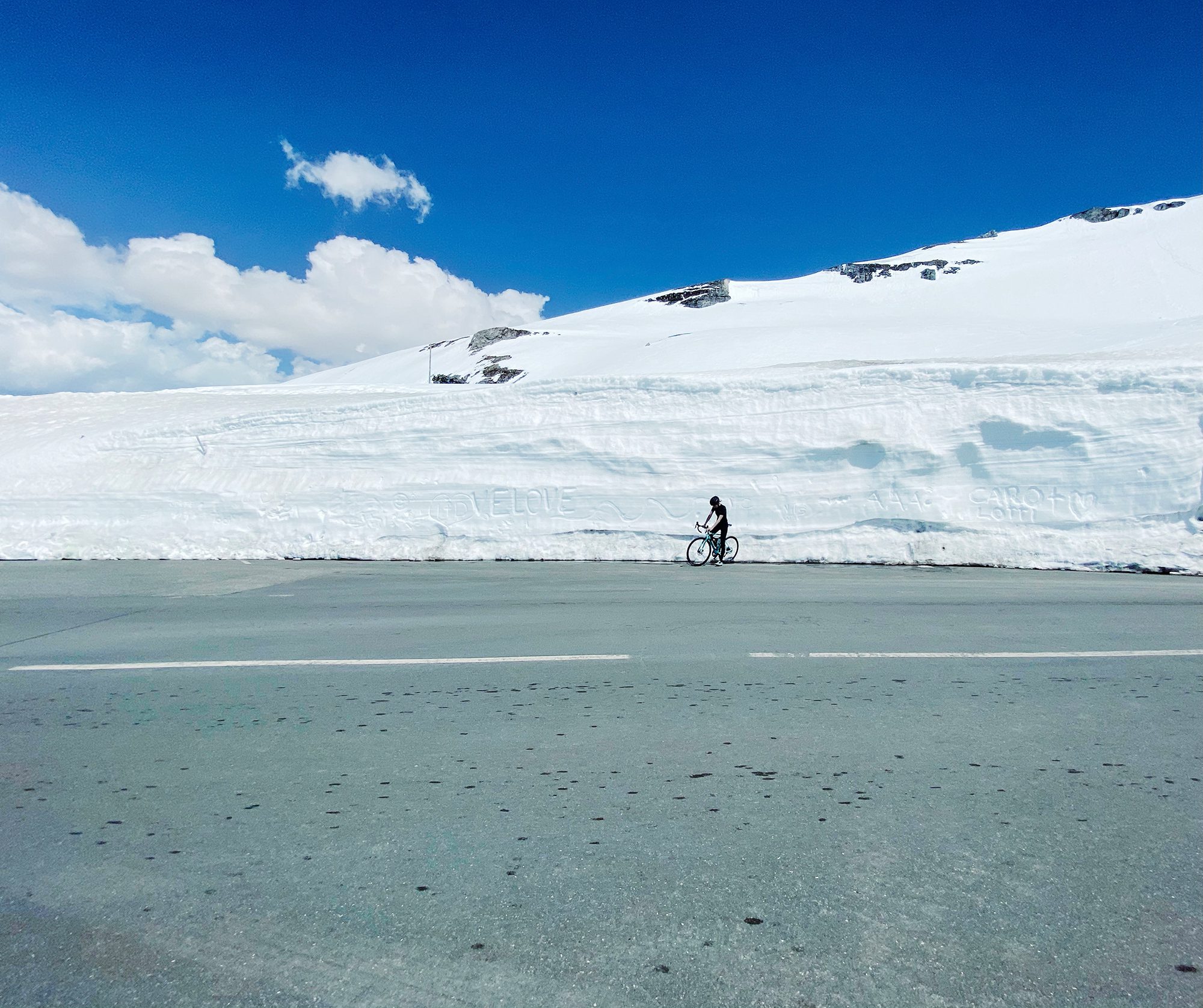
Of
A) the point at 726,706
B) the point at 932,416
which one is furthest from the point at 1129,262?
the point at 726,706

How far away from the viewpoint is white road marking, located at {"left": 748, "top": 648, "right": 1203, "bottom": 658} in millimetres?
6379

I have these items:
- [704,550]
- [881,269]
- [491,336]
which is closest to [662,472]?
[704,550]

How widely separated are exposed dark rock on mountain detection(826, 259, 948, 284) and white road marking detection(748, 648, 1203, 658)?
245 feet

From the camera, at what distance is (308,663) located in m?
6.22

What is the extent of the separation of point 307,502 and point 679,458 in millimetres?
9171

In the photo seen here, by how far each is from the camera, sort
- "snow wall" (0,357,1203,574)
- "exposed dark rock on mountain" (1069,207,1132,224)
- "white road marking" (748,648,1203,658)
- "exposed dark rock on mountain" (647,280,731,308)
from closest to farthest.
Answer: "white road marking" (748,648,1203,658) → "snow wall" (0,357,1203,574) → "exposed dark rock on mountain" (647,280,731,308) → "exposed dark rock on mountain" (1069,207,1132,224)

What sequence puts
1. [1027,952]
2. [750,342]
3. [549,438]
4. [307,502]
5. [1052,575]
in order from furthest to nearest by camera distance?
1. [750,342]
2. [549,438]
3. [307,502]
4. [1052,575]
5. [1027,952]

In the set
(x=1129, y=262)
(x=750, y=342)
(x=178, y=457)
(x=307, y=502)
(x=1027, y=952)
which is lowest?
(x=1027, y=952)

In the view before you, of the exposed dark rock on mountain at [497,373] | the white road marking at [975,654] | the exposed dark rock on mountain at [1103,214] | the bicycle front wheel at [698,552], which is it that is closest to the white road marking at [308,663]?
the white road marking at [975,654]

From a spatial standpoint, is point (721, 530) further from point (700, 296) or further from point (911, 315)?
point (700, 296)

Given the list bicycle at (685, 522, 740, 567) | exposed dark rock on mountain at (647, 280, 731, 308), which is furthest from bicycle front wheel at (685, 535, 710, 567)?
exposed dark rock on mountain at (647, 280, 731, 308)

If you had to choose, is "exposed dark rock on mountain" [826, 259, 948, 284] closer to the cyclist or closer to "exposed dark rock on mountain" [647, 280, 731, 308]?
"exposed dark rock on mountain" [647, 280, 731, 308]

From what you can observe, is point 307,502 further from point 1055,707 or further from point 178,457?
point 1055,707

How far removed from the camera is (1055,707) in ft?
16.3
